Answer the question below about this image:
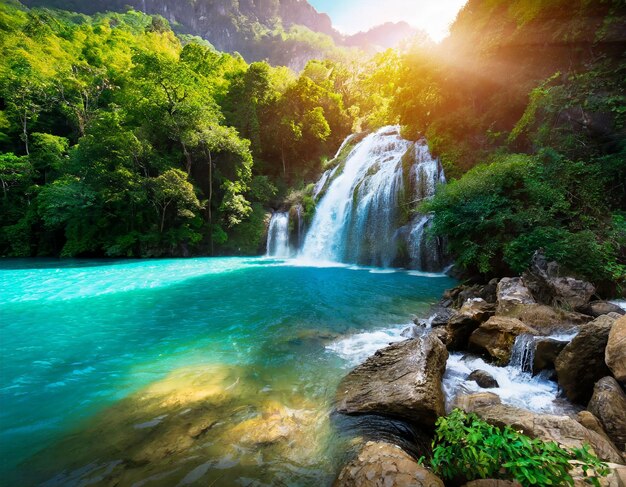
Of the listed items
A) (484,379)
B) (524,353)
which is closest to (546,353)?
(524,353)

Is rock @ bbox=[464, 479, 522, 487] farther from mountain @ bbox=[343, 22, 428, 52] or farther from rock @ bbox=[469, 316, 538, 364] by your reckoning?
mountain @ bbox=[343, 22, 428, 52]

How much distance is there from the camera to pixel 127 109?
21.5 m

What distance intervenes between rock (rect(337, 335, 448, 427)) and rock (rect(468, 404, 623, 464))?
657 mm

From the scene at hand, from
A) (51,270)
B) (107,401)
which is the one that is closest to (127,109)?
(51,270)

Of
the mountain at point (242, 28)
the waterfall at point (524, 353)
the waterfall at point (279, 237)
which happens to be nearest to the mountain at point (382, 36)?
the mountain at point (242, 28)

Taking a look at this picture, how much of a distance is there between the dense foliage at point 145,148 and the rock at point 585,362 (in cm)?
→ 2065

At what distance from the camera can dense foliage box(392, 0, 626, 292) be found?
23.9 feet

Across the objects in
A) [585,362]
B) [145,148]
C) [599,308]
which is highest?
[145,148]

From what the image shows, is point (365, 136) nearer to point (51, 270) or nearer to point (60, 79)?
point (51, 270)

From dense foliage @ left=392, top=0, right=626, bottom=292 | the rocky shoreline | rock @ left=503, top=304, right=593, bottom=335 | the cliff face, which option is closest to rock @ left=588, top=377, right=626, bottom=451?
the rocky shoreline

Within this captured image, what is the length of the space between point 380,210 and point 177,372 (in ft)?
46.7

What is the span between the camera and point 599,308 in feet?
17.6

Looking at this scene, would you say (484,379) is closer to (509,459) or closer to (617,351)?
(617,351)

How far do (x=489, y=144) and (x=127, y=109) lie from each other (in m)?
25.0
